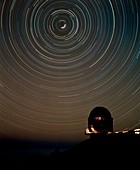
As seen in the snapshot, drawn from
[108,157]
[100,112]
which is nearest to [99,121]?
[100,112]

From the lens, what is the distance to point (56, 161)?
1948 centimetres

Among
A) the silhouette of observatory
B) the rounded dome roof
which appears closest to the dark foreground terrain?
the silhouette of observatory

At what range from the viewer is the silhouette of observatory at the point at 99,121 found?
964 inches

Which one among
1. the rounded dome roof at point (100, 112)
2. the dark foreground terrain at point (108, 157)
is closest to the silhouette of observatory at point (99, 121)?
the rounded dome roof at point (100, 112)

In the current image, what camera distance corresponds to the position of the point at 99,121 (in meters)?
24.9

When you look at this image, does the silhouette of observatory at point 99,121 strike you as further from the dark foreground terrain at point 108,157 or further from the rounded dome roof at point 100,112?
the dark foreground terrain at point 108,157

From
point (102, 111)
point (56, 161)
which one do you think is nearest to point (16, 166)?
point (56, 161)

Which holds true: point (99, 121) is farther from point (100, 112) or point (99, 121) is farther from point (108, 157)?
point (108, 157)

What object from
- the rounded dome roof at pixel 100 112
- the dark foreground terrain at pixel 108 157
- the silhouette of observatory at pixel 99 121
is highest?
the rounded dome roof at pixel 100 112

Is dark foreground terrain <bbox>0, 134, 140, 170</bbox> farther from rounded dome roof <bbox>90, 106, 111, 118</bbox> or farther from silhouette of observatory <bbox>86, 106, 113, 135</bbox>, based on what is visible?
rounded dome roof <bbox>90, 106, 111, 118</bbox>

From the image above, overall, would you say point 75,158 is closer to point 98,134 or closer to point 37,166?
point 37,166

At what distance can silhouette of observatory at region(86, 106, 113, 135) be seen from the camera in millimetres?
24484

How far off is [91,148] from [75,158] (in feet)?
5.28

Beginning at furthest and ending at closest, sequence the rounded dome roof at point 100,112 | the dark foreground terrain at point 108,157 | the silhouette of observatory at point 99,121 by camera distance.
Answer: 1. the rounded dome roof at point 100,112
2. the silhouette of observatory at point 99,121
3. the dark foreground terrain at point 108,157
